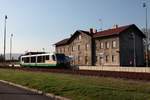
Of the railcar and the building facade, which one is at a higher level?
the building facade

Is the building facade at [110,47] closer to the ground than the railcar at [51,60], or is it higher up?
higher up

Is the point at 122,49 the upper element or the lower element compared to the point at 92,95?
upper

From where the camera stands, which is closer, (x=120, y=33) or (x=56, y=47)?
(x=120, y=33)

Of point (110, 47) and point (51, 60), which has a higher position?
point (110, 47)

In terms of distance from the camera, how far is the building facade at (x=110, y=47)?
72062 mm

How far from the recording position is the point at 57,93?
1633cm

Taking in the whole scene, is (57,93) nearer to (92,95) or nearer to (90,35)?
(92,95)

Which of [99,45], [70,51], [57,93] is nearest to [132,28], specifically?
[99,45]

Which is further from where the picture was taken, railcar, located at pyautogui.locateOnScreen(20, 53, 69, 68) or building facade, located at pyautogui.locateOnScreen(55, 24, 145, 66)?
building facade, located at pyautogui.locateOnScreen(55, 24, 145, 66)

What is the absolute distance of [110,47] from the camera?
7488 cm

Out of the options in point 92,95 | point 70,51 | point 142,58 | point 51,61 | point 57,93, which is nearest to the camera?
point 92,95

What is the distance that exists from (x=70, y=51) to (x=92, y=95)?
7620cm

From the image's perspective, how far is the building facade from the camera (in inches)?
2837

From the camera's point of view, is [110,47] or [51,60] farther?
[110,47]
